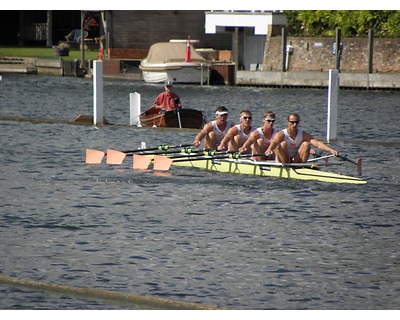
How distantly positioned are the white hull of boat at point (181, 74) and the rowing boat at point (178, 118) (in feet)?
75.7

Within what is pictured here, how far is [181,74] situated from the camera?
58.1 metres

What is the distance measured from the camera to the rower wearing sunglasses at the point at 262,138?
947 inches

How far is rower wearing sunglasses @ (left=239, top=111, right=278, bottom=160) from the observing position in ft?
78.9

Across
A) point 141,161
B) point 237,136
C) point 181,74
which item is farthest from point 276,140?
point 181,74

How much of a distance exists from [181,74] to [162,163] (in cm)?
3241

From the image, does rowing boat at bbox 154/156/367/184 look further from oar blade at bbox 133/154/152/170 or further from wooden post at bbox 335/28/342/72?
wooden post at bbox 335/28/342/72

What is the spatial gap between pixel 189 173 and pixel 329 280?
11.0 metres

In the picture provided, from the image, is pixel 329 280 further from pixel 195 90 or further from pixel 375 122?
pixel 195 90

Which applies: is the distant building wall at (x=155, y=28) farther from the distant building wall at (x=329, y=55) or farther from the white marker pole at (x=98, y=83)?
the white marker pole at (x=98, y=83)

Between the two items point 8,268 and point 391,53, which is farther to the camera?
point 391,53

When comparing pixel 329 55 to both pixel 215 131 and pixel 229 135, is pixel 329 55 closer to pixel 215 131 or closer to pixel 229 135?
pixel 215 131

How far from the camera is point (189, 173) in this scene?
1043 inches
